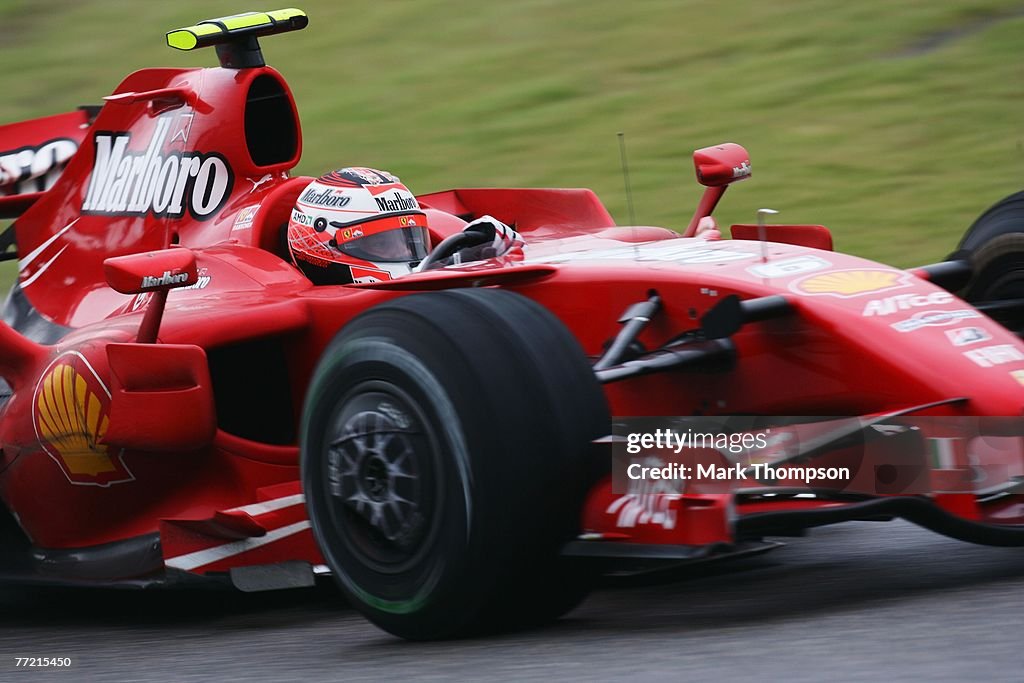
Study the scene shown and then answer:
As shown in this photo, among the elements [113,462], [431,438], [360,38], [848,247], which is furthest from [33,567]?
[360,38]

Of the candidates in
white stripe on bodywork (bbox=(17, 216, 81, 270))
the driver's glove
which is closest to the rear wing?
white stripe on bodywork (bbox=(17, 216, 81, 270))

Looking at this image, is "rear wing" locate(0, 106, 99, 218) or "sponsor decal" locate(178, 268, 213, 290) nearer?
"sponsor decal" locate(178, 268, 213, 290)

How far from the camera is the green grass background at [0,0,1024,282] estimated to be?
1045cm

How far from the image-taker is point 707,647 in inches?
132

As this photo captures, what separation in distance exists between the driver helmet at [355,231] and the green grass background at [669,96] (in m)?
4.80

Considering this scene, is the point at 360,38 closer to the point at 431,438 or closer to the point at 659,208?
the point at 659,208

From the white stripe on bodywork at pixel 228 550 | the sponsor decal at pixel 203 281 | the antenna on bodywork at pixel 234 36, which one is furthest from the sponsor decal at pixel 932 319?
the antenna on bodywork at pixel 234 36

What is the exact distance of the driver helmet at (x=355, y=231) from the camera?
5051 millimetres

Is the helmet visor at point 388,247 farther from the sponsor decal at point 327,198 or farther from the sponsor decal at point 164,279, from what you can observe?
the sponsor decal at point 164,279

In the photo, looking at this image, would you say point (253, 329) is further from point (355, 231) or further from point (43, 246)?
point (43, 246)

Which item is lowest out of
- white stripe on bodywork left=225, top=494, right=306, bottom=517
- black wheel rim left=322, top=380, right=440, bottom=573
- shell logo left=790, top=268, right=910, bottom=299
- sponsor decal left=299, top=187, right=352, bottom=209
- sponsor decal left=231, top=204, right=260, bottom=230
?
white stripe on bodywork left=225, top=494, right=306, bottom=517

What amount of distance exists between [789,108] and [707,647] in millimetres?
8673

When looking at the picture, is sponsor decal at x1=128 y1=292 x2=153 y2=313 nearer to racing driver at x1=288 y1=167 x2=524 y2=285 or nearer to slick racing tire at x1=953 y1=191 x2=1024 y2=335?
racing driver at x1=288 y1=167 x2=524 y2=285

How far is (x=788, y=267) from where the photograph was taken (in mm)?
4227
